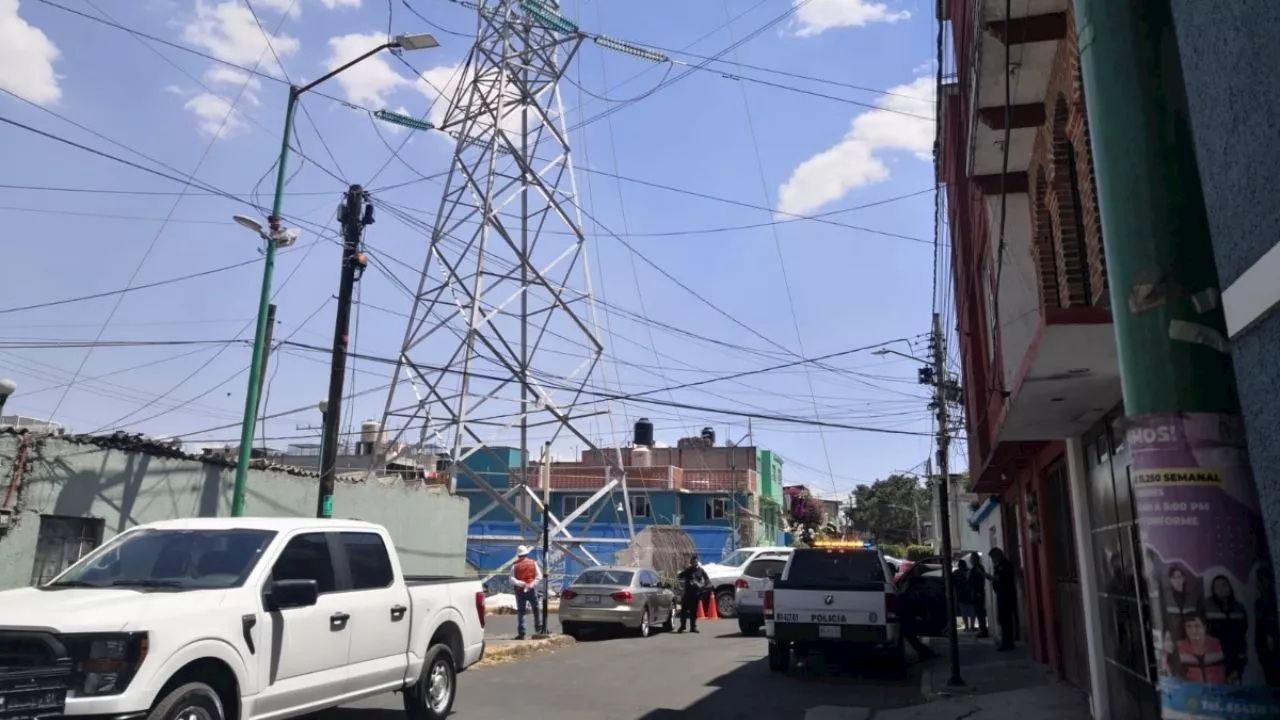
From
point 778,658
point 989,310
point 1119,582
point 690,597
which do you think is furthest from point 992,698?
point 690,597

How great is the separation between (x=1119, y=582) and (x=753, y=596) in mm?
11594

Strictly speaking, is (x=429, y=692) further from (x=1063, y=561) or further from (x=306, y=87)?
(x=306, y=87)

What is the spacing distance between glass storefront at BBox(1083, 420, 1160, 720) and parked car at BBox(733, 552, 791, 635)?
10.2 metres

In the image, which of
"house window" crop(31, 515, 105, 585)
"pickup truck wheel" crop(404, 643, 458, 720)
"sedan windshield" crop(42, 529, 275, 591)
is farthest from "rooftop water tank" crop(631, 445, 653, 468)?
"sedan windshield" crop(42, 529, 275, 591)

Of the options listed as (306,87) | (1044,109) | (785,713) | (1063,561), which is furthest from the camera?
(306,87)

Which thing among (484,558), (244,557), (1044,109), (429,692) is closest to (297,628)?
(244,557)

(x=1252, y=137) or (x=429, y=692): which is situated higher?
(x=1252, y=137)

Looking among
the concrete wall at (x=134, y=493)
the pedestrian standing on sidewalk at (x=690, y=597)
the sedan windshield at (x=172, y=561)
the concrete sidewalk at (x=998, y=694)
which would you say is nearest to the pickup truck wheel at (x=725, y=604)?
the pedestrian standing on sidewalk at (x=690, y=597)

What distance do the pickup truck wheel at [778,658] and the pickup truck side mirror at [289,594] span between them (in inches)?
324

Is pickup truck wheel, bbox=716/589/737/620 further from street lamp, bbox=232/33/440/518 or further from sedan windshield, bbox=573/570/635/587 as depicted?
street lamp, bbox=232/33/440/518

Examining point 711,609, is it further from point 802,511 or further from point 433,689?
point 802,511

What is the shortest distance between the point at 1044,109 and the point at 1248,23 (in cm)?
588

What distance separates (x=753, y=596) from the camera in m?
19.5

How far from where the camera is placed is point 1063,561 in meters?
11.9
